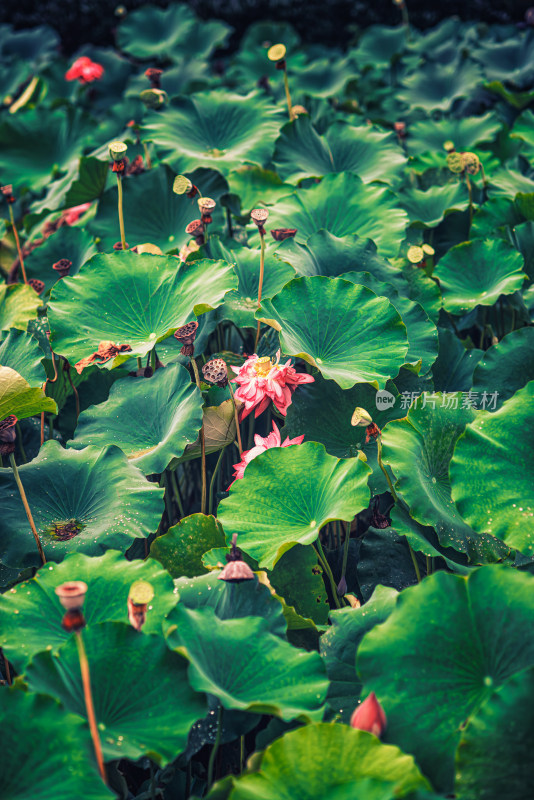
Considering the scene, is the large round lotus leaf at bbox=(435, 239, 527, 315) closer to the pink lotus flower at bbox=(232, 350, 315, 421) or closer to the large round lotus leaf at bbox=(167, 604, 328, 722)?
the pink lotus flower at bbox=(232, 350, 315, 421)

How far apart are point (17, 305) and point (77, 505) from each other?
77cm

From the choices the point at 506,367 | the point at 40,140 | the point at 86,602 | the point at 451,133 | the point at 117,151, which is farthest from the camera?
the point at 40,140

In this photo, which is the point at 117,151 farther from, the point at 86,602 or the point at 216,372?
the point at 86,602

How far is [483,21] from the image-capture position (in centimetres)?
441

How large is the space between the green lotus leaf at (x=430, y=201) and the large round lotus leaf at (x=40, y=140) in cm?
147

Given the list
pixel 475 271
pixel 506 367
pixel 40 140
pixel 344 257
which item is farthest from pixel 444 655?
pixel 40 140

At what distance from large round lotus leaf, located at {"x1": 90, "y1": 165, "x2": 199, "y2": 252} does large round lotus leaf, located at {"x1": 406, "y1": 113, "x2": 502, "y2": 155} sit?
113 centimetres

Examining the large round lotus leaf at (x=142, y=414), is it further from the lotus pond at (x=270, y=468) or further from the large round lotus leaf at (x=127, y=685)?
the large round lotus leaf at (x=127, y=685)

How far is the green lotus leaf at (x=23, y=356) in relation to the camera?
1623 millimetres

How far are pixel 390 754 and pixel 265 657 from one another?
0.24 m


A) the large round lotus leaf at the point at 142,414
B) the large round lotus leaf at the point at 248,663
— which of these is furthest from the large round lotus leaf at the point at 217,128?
the large round lotus leaf at the point at 248,663

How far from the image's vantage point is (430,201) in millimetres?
2322

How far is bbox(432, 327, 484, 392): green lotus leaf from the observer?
6.04 ft

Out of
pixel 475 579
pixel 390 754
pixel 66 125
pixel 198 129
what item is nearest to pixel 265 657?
pixel 390 754
